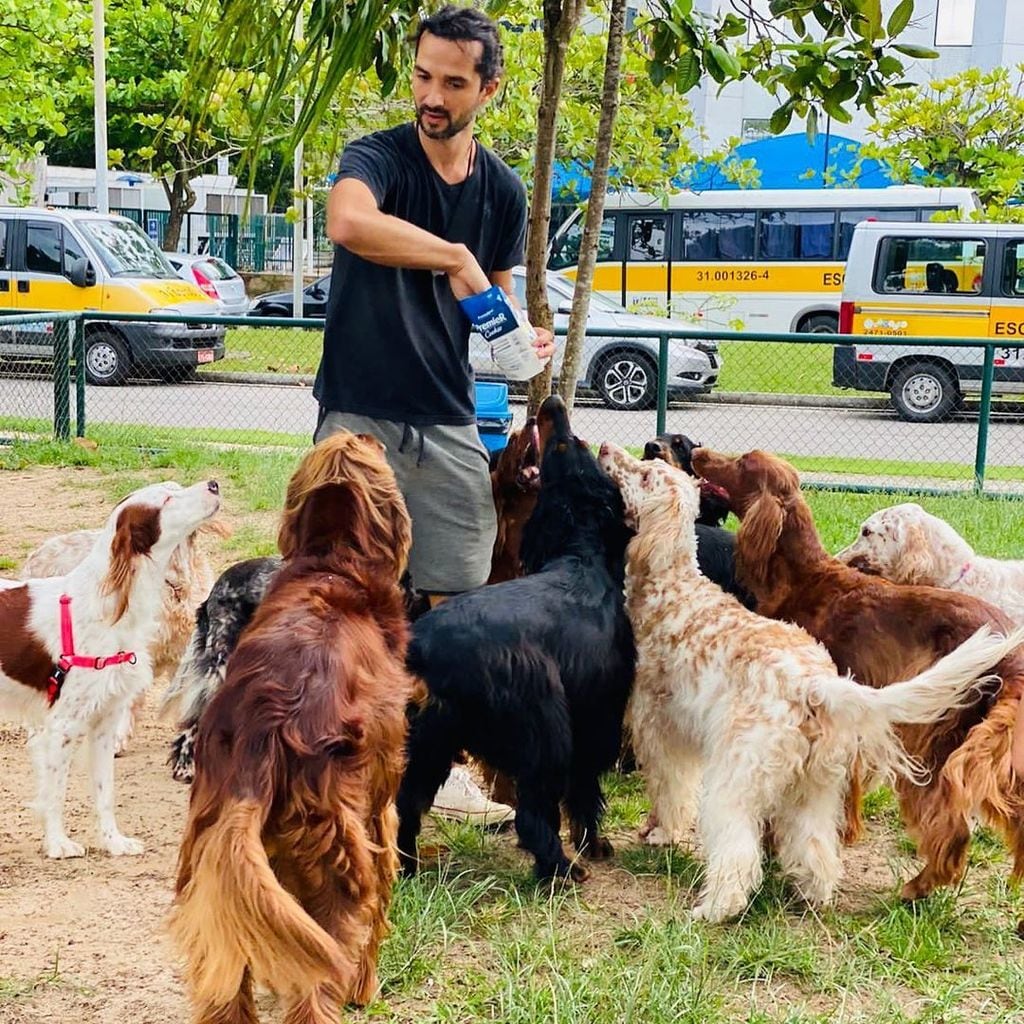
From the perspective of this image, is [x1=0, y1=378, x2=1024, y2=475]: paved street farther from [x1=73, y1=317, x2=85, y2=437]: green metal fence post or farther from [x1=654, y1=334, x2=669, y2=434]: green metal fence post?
[x1=654, y1=334, x2=669, y2=434]: green metal fence post

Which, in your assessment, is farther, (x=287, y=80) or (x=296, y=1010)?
(x=287, y=80)

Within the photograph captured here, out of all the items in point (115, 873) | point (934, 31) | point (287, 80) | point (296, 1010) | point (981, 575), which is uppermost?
point (934, 31)

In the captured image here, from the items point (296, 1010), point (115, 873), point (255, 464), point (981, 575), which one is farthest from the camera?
point (255, 464)

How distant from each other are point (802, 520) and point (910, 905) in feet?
4.12

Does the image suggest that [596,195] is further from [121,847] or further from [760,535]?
[121,847]

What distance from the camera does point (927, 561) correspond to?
4773 millimetres

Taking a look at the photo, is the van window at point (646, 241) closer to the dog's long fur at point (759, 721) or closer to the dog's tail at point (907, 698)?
the dog's long fur at point (759, 721)

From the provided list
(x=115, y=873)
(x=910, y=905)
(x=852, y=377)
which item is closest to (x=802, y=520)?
(x=910, y=905)

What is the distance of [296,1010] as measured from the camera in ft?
9.16

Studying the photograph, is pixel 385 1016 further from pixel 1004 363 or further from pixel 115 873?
pixel 1004 363

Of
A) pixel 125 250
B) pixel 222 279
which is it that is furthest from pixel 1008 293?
pixel 222 279

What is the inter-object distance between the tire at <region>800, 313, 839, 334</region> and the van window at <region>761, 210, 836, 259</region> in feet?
3.57

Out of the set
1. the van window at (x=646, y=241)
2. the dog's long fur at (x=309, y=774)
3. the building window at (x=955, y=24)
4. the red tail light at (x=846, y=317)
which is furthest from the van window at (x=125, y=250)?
the building window at (x=955, y=24)

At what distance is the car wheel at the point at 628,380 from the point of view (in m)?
11.8
